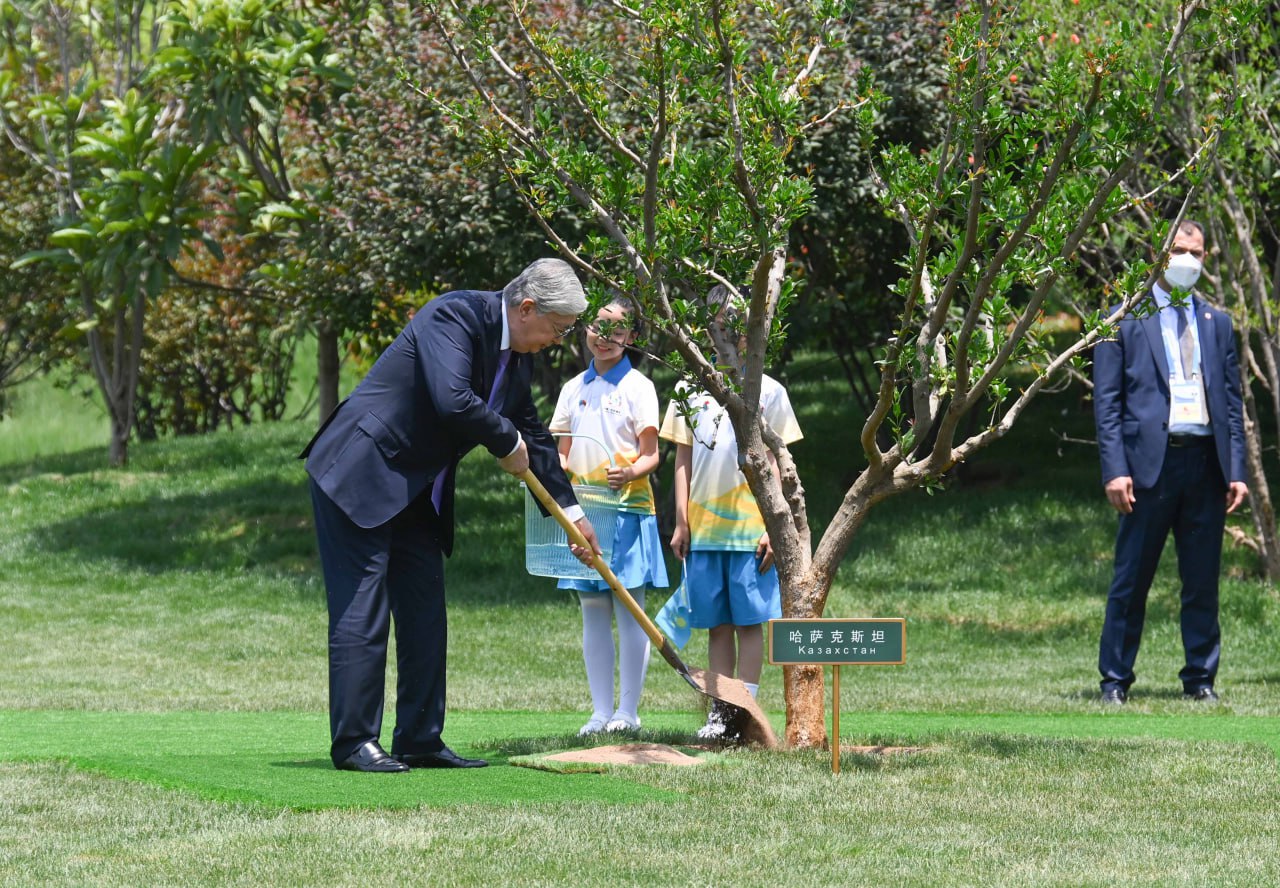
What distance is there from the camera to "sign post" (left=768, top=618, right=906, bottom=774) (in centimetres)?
588

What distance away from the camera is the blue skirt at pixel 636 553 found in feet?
24.4

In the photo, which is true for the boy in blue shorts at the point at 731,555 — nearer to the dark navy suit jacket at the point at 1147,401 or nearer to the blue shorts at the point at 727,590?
the blue shorts at the point at 727,590

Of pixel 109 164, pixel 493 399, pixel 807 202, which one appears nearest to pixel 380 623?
pixel 493 399

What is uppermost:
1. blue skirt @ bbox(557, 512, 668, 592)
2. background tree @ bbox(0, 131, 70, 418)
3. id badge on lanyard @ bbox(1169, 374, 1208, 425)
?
background tree @ bbox(0, 131, 70, 418)

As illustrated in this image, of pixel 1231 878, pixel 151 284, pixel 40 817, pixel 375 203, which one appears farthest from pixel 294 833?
pixel 151 284

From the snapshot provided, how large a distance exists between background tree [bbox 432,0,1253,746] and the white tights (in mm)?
1011

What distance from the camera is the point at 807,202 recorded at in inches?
245

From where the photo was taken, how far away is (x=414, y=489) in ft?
19.8

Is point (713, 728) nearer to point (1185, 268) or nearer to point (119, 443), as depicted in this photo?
point (1185, 268)

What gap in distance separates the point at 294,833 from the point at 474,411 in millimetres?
1655

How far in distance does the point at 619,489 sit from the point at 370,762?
6.44 ft

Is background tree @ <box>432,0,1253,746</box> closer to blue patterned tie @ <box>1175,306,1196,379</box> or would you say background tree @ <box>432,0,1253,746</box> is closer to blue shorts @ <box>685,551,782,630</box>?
blue shorts @ <box>685,551,782,630</box>

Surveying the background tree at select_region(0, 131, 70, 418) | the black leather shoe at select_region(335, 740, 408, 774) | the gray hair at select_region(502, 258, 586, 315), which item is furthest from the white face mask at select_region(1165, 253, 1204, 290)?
the background tree at select_region(0, 131, 70, 418)

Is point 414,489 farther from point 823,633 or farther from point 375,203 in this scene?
point 375,203
